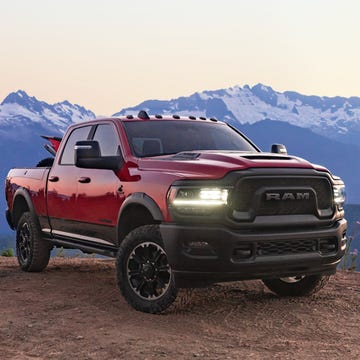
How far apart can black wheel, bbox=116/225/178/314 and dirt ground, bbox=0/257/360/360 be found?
134mm

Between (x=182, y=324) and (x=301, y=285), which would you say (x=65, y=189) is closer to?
(x=182, y=324)

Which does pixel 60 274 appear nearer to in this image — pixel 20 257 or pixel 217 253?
pixel 20 257

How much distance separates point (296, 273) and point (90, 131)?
287 cm

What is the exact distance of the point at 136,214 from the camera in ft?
19.6

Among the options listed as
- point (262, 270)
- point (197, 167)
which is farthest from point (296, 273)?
point (197, 167)

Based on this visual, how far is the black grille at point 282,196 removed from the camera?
529 centimetres

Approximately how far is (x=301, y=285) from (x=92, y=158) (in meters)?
2.58

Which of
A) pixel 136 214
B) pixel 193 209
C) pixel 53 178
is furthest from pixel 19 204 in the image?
pixel 193 209

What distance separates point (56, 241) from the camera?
766cm

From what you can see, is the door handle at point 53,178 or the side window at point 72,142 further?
the door handle at point 53,178

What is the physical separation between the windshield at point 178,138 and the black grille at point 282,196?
1.31 meters

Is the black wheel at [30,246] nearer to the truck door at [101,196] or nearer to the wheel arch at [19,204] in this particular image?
the wheel arch at [19,204]

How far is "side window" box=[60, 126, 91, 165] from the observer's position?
23.9ft

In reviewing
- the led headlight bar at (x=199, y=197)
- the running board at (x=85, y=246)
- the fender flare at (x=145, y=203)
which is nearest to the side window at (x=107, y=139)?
the fender flare at (x=145, y=203)
